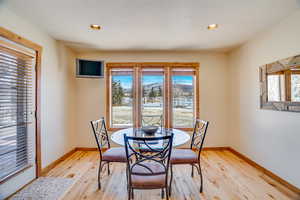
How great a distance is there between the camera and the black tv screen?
3594 millimetres

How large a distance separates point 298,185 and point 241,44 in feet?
8.67

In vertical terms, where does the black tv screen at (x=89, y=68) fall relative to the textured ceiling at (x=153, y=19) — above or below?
below

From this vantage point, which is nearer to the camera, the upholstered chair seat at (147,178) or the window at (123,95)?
the upholstered chair seat at (147,178)

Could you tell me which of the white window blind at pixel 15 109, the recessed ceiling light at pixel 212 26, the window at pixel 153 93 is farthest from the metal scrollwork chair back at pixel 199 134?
the white window blind at pixel 15 109

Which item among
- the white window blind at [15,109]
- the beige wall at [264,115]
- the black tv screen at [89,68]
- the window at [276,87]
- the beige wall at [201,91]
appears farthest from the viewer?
the beige wall at [201,91]

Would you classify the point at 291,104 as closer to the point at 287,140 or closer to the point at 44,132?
the point at 287,140

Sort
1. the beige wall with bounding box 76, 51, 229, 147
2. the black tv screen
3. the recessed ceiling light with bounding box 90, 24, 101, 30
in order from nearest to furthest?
1. the recessed ceiling light with bounding box 90, 24, 101, 30
2. the black tv screen
3. the beige wall with bounding box 76, 51, 229, 147

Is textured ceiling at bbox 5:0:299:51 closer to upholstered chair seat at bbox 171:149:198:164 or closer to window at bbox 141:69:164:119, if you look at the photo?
window at bbox 141:69:164:119

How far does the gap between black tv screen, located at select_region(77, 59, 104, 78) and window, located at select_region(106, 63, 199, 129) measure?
244 millimetres

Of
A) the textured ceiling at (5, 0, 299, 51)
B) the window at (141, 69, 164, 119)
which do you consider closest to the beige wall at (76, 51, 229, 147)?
the window at (141, 69, 164, 119)

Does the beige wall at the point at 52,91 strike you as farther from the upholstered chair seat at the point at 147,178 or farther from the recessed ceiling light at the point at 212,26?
the recessed ceiling light at the point at 212,26

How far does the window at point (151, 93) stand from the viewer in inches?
156

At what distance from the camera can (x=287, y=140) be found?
2326mm

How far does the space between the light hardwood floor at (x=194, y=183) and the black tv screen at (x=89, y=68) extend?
1838 millimetres
